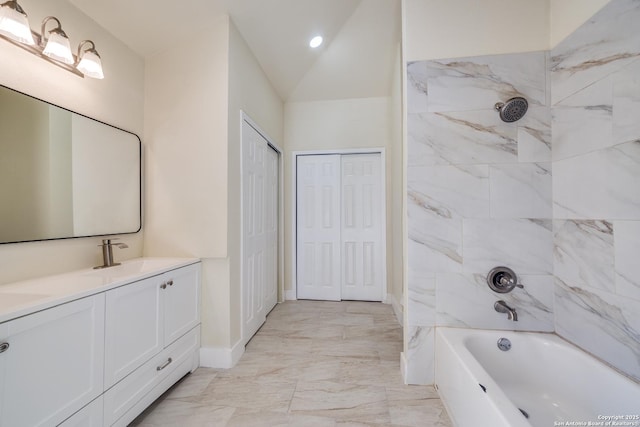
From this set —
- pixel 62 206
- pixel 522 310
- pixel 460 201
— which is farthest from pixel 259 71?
pixel 522 310

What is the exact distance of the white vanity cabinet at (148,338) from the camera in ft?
3.89

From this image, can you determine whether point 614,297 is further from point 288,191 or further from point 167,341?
point 288,191

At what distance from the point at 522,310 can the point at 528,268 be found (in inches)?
10.8

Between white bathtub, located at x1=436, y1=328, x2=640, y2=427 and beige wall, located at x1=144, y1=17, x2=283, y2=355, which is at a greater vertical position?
beige wall, located at x1=144, y1=17, x2=283, y2=355

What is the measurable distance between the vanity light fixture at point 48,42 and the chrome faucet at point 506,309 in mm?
2862

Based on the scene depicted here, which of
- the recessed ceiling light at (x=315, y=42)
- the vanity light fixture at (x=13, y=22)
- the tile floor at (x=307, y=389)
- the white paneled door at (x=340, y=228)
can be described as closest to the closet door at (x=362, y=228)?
the white paneled door at (x=340, y=228)

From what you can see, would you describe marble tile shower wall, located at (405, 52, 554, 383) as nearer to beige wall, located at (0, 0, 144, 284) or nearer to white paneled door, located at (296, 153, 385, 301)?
white paneled door, located at (296, 153, 385, 301)

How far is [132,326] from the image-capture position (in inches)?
50.8

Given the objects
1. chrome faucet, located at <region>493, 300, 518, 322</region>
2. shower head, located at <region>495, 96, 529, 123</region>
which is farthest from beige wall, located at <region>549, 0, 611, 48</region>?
chrome faucet, located at <region>493, 300, 518, 322</region>

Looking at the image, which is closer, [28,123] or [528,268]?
[28,123]

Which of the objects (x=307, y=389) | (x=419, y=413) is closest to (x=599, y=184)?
(x=419, y=413)

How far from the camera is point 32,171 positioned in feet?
4.13

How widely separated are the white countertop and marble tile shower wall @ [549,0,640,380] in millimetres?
2430

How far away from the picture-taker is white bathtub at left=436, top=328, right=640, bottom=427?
1025mm
